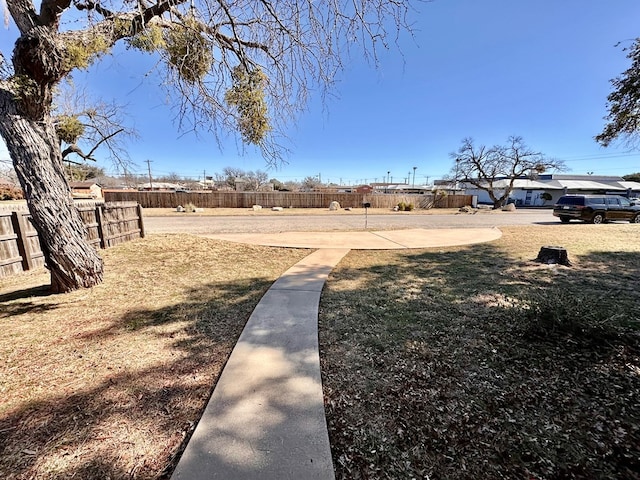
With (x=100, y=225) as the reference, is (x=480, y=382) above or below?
below

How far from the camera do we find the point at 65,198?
3.88 meters

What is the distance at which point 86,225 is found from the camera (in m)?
6.45

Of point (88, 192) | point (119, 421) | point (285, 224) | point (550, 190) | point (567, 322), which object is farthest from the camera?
point (550, 190)

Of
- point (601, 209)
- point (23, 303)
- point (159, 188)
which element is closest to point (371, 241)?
point (23, 303)

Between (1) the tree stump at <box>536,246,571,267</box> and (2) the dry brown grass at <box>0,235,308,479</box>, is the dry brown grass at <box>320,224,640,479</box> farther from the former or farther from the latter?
(1) the tree stump at <box>536,246,571,267</box>

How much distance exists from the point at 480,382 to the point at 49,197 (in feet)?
17.5

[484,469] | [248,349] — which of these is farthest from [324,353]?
[484,469]

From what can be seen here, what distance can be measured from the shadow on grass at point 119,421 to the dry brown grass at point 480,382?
100cm

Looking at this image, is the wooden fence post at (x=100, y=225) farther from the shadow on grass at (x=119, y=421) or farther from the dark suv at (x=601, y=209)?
the dark suv at (x=601, y=209)

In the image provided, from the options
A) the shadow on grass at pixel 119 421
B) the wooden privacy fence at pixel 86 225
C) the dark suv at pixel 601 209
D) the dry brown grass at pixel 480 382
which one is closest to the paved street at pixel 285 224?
the dark suv at pixel 601 209

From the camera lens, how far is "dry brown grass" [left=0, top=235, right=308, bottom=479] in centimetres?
159

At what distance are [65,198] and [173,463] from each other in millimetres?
4033

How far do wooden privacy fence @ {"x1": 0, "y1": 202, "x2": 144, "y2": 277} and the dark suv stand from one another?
67.3ft

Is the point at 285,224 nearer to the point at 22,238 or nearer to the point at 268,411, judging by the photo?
the point at 22,238
